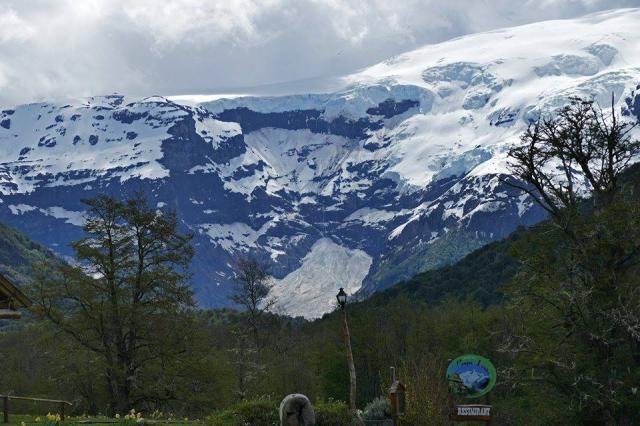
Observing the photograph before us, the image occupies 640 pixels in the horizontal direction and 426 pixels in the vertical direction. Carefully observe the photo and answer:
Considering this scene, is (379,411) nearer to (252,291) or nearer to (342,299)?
(342,299)

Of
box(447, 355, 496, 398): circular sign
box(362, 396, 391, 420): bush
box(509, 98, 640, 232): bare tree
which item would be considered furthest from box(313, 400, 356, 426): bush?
box(509, 98, 640, 232): bare tree

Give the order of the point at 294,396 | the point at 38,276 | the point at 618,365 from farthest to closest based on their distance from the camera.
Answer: the point at 38,276
the point at 618,365
the point at 294,396

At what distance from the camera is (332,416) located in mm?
31500

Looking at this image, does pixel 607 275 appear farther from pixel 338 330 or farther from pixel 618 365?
pixel 338 330

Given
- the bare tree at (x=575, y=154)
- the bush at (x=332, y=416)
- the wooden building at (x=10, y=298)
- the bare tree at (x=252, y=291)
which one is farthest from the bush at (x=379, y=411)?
the bare tree at (x=252, y=291)

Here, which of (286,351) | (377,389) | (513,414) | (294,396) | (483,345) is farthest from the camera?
(286,351)

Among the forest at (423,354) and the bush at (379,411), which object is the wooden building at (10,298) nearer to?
the forest at (423,354)

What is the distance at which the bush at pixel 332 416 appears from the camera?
31359mm

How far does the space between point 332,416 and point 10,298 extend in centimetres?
1020

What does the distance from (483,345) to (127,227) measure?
54679mm

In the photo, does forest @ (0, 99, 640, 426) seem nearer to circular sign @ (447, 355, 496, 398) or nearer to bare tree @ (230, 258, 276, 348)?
bare tree @ (230, 258, 276, 348)

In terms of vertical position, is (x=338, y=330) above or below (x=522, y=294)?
above

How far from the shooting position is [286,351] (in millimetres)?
118750

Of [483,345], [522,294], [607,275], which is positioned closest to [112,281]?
[522,294]
